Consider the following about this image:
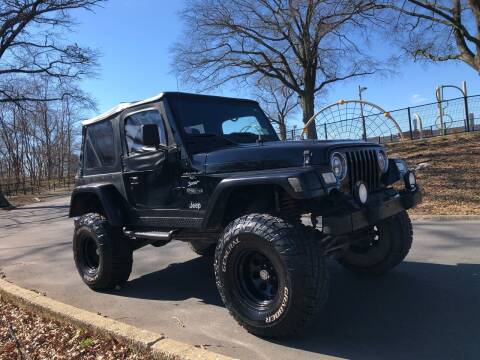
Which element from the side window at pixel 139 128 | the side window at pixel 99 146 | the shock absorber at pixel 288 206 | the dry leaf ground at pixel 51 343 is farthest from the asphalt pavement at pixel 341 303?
the side window at pixel 139 128

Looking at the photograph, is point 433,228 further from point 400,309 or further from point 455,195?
point 400,309

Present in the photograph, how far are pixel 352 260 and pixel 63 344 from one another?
3.07 metres

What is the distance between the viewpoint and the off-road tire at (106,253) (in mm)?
5172

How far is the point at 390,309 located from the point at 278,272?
132cm

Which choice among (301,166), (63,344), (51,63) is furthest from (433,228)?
(51,63)

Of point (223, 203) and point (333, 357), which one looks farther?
point (223, 203)

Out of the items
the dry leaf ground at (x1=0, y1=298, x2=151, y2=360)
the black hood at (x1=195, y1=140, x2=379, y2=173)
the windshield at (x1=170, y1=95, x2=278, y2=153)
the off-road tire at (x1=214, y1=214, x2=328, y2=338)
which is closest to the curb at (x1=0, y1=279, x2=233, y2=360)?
the dry leaf ground at (x1=0, y1=298, x2=151, y2=360)

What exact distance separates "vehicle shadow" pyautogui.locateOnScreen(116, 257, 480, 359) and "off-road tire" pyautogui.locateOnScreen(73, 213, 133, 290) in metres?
0.24

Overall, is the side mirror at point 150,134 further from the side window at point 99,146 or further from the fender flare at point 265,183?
the side window at point 99,146

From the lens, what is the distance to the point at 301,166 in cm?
366

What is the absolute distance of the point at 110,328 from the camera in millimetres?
→ 3943

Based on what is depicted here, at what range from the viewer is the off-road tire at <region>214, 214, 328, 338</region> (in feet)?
11.1

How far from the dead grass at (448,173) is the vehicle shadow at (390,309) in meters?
3.90

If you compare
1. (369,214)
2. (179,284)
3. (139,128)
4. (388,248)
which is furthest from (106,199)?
(388,248)
